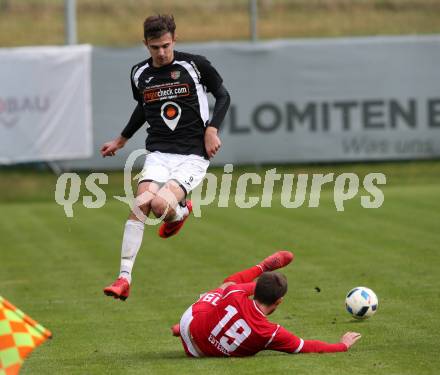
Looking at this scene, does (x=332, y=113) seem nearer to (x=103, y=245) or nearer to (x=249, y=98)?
(x=249, y=98)

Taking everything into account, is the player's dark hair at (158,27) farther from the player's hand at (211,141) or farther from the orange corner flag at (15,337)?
the orange corner flag at (15,337)

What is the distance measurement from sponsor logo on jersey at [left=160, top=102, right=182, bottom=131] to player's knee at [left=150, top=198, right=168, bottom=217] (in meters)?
0.78

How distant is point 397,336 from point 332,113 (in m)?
13.1

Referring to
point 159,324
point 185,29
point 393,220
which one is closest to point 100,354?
point 159,324

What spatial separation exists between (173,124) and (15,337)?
3.60m

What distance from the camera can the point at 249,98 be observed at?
21.8 metres

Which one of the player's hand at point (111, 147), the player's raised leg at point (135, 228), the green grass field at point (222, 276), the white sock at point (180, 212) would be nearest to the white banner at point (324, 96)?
the green grass field at point (222, 276)

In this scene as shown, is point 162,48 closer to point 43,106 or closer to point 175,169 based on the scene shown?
point 175,169

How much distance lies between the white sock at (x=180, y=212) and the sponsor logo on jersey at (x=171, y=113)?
0.71 m

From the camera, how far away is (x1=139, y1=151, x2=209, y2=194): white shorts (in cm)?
971

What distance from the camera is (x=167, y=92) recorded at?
9.82m

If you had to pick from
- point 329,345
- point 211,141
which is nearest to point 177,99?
point 211,141

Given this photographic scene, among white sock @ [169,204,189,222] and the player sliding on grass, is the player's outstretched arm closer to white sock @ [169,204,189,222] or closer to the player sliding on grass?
the player sliding on grass

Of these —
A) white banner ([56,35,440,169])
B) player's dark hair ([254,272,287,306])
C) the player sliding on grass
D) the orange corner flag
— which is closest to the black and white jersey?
the player sliding on grass
